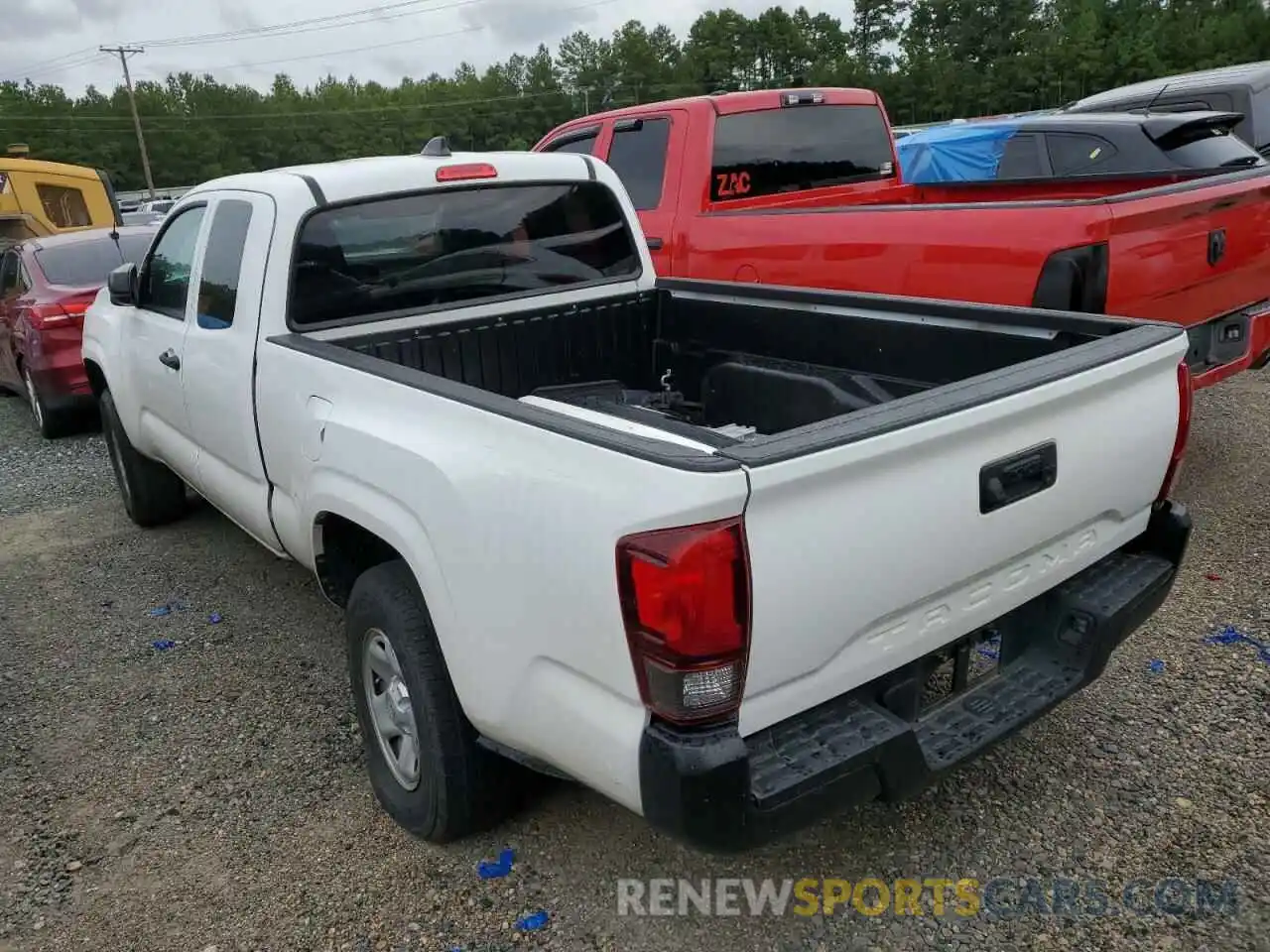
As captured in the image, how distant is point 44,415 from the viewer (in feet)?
24.4

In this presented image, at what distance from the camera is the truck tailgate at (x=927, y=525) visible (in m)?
1.88

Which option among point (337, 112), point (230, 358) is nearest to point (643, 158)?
point (230, 358)

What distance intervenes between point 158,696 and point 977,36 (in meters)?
76.8

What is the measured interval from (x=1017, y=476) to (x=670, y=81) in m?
96.5

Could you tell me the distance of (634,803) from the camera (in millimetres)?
2002

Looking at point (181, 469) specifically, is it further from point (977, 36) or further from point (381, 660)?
point (977, 36)

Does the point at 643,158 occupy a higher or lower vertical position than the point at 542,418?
higher

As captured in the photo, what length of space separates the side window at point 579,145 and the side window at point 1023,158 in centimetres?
367

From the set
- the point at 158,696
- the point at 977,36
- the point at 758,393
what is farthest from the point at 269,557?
the point at 977,36

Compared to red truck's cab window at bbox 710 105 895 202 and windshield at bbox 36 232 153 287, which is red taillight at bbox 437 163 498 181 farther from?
windshield at bbox 36 232 153 287

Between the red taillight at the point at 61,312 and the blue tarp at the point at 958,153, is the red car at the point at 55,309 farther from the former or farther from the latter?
the blue tarp at the point at 958,153

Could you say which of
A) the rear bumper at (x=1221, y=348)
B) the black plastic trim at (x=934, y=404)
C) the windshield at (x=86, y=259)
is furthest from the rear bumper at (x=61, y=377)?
the rear bumper at (x=1221, y=348)

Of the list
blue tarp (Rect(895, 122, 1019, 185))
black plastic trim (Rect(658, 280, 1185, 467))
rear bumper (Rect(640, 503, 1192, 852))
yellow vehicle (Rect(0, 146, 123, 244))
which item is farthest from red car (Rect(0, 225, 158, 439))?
blue tarp (Rect(895, 122, 1019, 185))

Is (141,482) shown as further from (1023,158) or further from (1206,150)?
(1023,158)
